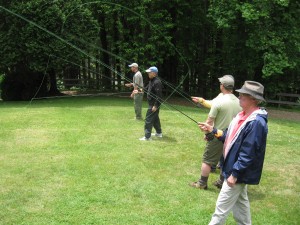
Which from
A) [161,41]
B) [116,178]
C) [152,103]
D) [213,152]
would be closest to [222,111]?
[213,152]

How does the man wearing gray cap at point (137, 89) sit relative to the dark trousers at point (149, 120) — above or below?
above

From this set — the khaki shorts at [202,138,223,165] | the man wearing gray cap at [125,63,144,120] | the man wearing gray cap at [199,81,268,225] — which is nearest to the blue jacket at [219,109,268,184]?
the man wearing gray cap at [199,81,268,225]

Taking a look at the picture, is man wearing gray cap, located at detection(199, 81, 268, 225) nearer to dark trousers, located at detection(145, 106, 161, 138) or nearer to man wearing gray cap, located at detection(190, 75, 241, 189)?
man wearing gray cap, located at detection(190, 75, 241, 189)

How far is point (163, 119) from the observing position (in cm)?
1326

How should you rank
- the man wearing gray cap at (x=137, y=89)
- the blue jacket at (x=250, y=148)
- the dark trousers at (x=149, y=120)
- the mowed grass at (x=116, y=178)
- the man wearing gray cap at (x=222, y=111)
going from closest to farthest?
the blue jacket at (x=250, y=148) < the mowed grass at (x=116, y=178) < the man wearing gray cap at (x=222, y=111) < the dark trousers at (x=149, y=120) < the man wearing gray cap at (x=137, y=89)

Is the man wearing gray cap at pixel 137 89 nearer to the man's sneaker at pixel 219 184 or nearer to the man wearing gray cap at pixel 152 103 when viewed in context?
the man wearing gray cap at pixel 152 103

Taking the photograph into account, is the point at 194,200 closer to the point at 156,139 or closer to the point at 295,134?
the point at 156,139

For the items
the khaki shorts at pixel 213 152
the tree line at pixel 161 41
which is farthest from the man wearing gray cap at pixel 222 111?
the tree line at pixel 161 41

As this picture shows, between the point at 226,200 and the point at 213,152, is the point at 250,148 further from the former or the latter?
the point at 213,152

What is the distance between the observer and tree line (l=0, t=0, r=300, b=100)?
1792 centimetres

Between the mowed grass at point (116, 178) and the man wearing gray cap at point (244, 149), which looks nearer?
the man wearing gray cap at point (244, 149)

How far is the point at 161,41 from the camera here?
2144 centimetres

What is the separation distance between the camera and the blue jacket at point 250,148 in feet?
12.7

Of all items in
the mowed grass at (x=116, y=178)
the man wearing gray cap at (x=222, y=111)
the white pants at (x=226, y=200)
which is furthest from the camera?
the man wearing gray cap at (x=222, y=111)
